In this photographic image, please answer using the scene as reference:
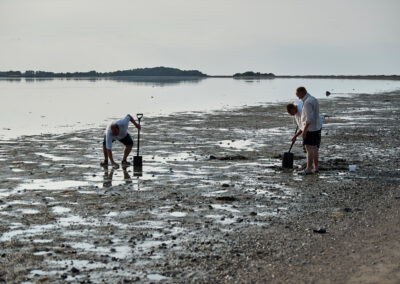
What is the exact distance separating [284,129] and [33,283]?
18.3 metres

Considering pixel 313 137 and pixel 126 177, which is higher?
pixel 313 137

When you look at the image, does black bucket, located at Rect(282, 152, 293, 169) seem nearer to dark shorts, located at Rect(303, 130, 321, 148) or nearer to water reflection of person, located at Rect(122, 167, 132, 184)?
dark shorts, located at Rect(303, 130, 321, 148)

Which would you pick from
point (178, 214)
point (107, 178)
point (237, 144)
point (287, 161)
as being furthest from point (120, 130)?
point (237, 144)

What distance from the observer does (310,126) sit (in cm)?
1213

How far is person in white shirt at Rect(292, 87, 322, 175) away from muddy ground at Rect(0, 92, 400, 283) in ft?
1.36

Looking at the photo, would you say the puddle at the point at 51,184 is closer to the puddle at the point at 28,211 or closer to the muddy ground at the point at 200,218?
the muddy ground at the point at 200,218

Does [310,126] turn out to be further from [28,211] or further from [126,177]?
[28,211]

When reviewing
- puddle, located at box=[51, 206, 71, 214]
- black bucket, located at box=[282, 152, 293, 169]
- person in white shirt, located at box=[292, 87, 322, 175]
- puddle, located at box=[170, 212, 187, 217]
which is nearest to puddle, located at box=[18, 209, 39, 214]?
puddle, located at box=[51, 206, 71, 214]

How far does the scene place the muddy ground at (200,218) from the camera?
6207mm

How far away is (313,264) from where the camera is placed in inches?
249

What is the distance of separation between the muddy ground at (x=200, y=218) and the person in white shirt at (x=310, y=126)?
416 millimetres

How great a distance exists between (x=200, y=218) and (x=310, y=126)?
478 cm

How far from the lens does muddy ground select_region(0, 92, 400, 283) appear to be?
6.21 m

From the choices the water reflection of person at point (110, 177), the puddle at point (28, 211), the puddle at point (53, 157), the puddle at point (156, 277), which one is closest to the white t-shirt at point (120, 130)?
the water reflection of person at point (110, 177)
